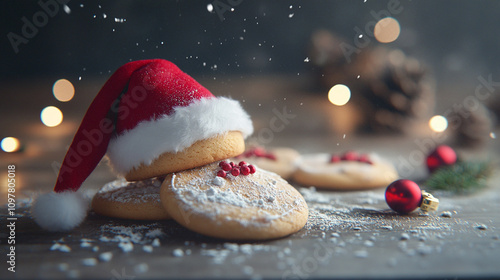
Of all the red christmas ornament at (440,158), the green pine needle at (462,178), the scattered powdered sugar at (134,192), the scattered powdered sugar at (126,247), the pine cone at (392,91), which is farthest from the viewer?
the pine cone at (392,91)

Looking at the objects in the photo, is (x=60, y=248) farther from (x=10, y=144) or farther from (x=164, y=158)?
(x=10, y=144)

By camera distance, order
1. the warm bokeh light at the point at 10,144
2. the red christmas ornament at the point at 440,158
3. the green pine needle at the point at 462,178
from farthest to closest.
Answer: the warm bokeh light at the point at 10,144 → the red christmas ornament at the point at 440,158 → the green pine needle at the point at 462,178

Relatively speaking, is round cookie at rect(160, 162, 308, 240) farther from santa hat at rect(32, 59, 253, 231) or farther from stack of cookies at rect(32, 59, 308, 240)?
santa hat at rect(32, 59, 253, 231)

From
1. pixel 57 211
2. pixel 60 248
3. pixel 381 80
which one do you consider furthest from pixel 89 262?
pixel 381 80

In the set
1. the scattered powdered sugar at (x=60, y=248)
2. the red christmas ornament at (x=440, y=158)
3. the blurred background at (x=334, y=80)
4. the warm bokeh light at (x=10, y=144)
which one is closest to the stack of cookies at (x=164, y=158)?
the scattered powdered sugar at (x=60, y=248)

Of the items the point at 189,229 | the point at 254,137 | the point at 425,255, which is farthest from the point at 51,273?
the point at 254,137

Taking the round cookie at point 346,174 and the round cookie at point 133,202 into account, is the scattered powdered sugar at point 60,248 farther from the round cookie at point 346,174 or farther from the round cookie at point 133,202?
the round cookie at point 346,174

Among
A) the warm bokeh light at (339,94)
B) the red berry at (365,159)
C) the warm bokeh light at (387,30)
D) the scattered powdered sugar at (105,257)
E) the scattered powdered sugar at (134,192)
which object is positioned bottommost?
the scattered powdered sugar at (105,257)
